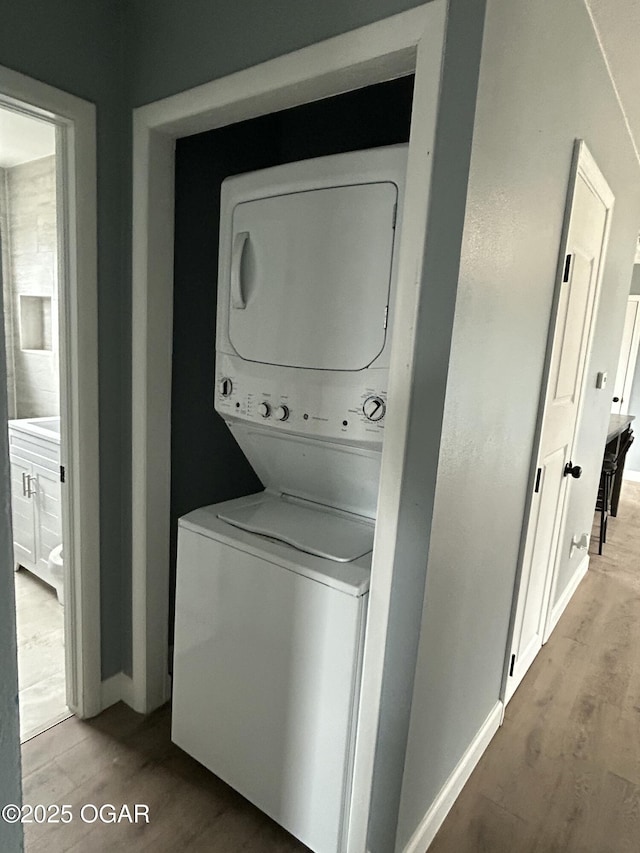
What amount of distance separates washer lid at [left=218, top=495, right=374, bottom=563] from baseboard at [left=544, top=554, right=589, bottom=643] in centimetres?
157

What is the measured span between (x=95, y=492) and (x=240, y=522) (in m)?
0.59

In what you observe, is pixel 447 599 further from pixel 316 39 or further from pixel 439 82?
pixel 316 39

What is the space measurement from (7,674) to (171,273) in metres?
1.44

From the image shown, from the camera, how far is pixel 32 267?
3271mm

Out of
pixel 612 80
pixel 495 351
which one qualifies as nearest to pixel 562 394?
pixel 495 351

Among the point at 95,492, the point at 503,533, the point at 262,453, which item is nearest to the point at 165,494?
the point at 95,492

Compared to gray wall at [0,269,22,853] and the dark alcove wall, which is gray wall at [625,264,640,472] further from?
gray wall at [0,269,22,853]

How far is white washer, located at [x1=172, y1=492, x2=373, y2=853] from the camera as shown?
4.42 ft

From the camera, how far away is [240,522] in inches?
62.1

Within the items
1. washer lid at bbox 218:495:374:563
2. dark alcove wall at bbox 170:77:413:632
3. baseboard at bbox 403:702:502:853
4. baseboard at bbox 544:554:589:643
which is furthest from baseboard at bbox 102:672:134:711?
baseboard at bbox 544:554:589:643

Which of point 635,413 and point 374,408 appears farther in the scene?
point 635,413

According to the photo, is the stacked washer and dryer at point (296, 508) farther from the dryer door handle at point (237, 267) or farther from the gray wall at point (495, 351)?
the gray wall at point (495, 351)

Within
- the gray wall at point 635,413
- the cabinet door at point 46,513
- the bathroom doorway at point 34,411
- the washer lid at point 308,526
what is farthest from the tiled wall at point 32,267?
the gray wall at point 635,413

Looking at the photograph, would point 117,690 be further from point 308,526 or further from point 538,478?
point 538,478
